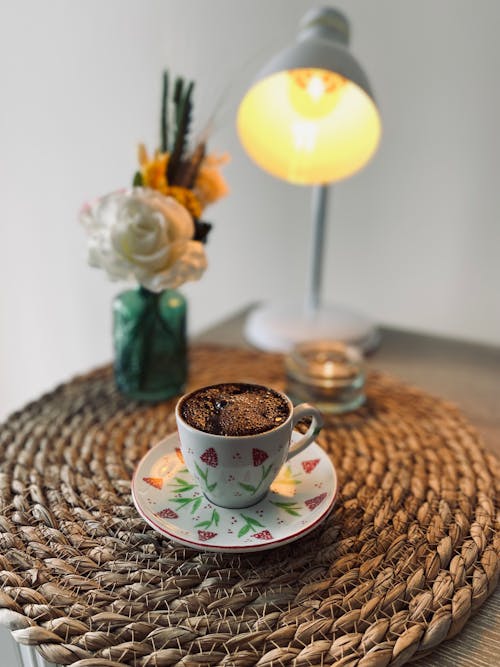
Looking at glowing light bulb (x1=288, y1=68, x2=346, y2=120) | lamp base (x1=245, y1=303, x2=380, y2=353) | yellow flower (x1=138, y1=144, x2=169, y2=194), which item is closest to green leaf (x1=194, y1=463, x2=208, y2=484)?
yellow flower (x1=138, y1=144, x2=169, y2=194)

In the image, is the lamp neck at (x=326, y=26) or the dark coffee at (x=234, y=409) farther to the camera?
the lamp neck at (x=326, y=26)

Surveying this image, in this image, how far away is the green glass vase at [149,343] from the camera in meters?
0.82

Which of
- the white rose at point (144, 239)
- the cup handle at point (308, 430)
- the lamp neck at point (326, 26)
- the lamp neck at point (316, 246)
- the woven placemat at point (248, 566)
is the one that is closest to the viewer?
the woven placemat at point (248, 566)

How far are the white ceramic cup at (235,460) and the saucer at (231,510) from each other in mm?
17

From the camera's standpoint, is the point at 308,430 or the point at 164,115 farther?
the point at 164,115

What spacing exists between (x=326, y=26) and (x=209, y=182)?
26 cm

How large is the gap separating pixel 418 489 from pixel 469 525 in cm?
7

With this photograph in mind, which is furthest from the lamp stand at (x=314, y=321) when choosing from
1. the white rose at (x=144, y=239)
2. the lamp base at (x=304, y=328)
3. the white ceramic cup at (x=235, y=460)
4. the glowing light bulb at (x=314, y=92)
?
the white ceramic cup at (x=235, y=460)

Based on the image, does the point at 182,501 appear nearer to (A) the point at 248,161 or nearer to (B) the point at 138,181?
(B) the point at 138,181

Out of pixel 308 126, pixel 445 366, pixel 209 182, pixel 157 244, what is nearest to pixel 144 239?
pixel 157 244

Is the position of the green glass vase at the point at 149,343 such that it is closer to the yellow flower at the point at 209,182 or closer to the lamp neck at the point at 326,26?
the yellow flower at the point at 209,182

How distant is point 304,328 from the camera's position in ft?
3.46

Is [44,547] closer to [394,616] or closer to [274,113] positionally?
[394,616]

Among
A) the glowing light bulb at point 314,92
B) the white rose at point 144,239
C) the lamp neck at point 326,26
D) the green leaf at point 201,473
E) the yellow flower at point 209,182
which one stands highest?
the lamp neck at point 326,26
